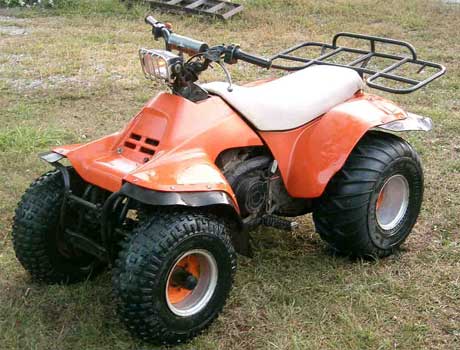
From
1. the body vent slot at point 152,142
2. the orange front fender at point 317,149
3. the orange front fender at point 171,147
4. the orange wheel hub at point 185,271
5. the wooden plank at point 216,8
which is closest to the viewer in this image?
the orange front fender at point 171,147

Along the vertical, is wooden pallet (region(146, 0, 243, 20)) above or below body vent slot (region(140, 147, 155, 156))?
below

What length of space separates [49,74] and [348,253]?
4614 mm

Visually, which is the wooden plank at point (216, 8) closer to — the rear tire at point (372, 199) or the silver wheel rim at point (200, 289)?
the rear tire at point (372, 199)

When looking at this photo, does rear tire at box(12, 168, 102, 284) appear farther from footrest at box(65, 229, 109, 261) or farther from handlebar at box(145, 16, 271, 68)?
handlebar at box(145, 16, 271, 68)

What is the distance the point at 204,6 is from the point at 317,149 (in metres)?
7.07

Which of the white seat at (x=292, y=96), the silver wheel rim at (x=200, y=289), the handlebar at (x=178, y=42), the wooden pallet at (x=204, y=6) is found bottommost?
the wooden pallet at (x=204, y=6)

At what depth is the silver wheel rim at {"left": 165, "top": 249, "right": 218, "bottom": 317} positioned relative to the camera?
3.07 m

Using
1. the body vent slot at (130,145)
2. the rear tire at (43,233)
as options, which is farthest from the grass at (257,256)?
the body vent slot at (130,145)

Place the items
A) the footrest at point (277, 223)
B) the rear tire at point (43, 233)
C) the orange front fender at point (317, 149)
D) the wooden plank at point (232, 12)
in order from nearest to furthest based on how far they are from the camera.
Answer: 1. the rear tire at point (43, 233)
2. the orange front fender at point (317, 149)
3. the footrest at point (277, 223)
4. the wooden plank at point (232, 12)

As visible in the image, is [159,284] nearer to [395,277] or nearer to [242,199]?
[242,199]

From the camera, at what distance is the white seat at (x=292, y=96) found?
3.39m

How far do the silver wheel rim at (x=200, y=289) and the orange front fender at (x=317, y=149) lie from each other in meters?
0.69

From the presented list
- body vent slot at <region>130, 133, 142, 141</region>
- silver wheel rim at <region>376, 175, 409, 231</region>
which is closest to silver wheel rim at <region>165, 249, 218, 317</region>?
body vent slot at <region>130, 133, 142, 141</region>

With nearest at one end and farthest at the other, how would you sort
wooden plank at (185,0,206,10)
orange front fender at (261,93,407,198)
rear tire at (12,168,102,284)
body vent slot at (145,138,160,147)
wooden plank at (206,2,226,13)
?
body vent slot at (145,138,160,147)
rear tire at (12,168,102,284)
orange front fender at (261,93,407,198)
wooden plank at (206,2,226,13)
wooden plank at (185,0,206,10)
